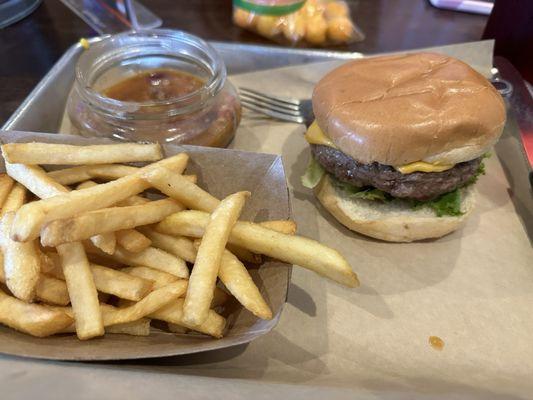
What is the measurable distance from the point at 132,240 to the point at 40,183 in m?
0.39

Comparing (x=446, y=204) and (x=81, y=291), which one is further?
(x=446, y=204)

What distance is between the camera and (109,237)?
4.36 ft

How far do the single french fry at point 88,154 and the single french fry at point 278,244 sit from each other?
0.84ft

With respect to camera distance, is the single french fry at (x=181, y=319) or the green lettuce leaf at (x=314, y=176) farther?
the green lettuce leaf at (x=314, y=176)

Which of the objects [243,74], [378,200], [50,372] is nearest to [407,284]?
[378,200]

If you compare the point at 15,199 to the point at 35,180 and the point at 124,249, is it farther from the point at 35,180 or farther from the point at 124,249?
the point at 124,249

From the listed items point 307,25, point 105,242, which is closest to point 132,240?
point 105,242

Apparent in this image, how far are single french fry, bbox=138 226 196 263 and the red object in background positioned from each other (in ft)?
7.88

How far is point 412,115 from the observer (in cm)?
169

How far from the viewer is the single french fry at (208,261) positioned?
122 cm

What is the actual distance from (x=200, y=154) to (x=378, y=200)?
812 mm

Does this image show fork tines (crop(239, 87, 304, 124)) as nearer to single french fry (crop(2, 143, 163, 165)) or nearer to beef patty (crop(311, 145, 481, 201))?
beef patty (crop(311, 145, 481, 201))

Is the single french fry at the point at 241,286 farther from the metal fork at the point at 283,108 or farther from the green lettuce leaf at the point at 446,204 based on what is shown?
the metal fork at the point at 283,108

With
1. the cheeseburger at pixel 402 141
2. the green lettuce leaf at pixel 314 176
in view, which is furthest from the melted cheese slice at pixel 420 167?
the green lettuce leaf at pixel 314 176
